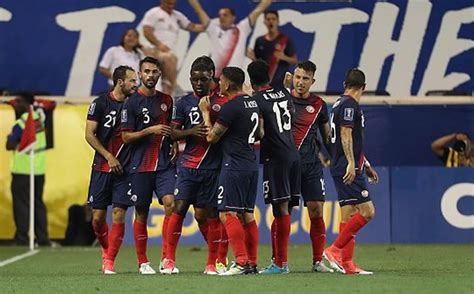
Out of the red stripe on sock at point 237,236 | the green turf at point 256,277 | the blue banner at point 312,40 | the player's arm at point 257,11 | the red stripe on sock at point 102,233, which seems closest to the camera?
the green turf at point 256,277

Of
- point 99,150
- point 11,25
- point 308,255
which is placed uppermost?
point 11,25

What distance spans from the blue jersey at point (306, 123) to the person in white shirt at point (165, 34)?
32.0 ft

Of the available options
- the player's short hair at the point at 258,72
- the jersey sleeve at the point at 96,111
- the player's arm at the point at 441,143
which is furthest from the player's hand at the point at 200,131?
the player's arm at the point at 441,143

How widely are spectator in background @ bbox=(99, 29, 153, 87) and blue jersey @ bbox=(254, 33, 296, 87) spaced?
1.93 meters

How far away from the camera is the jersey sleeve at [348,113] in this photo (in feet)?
49.5

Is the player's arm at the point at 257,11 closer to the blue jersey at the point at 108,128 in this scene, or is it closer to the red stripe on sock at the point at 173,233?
the blue jersey at the point at 108,128

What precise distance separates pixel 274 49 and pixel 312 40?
4.27 ft

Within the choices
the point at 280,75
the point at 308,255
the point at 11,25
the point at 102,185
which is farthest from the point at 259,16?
the point at 102,185

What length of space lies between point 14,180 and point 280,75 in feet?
16.2

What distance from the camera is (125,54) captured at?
25375 millimetres

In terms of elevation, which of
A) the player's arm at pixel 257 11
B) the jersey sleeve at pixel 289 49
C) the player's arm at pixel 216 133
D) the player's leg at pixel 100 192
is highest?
the player's arm at pixel 257 11

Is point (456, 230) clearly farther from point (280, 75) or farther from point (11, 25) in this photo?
point (11, 25)

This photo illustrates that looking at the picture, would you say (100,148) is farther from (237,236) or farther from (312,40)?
(312,40)

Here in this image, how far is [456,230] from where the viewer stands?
73.6ft
